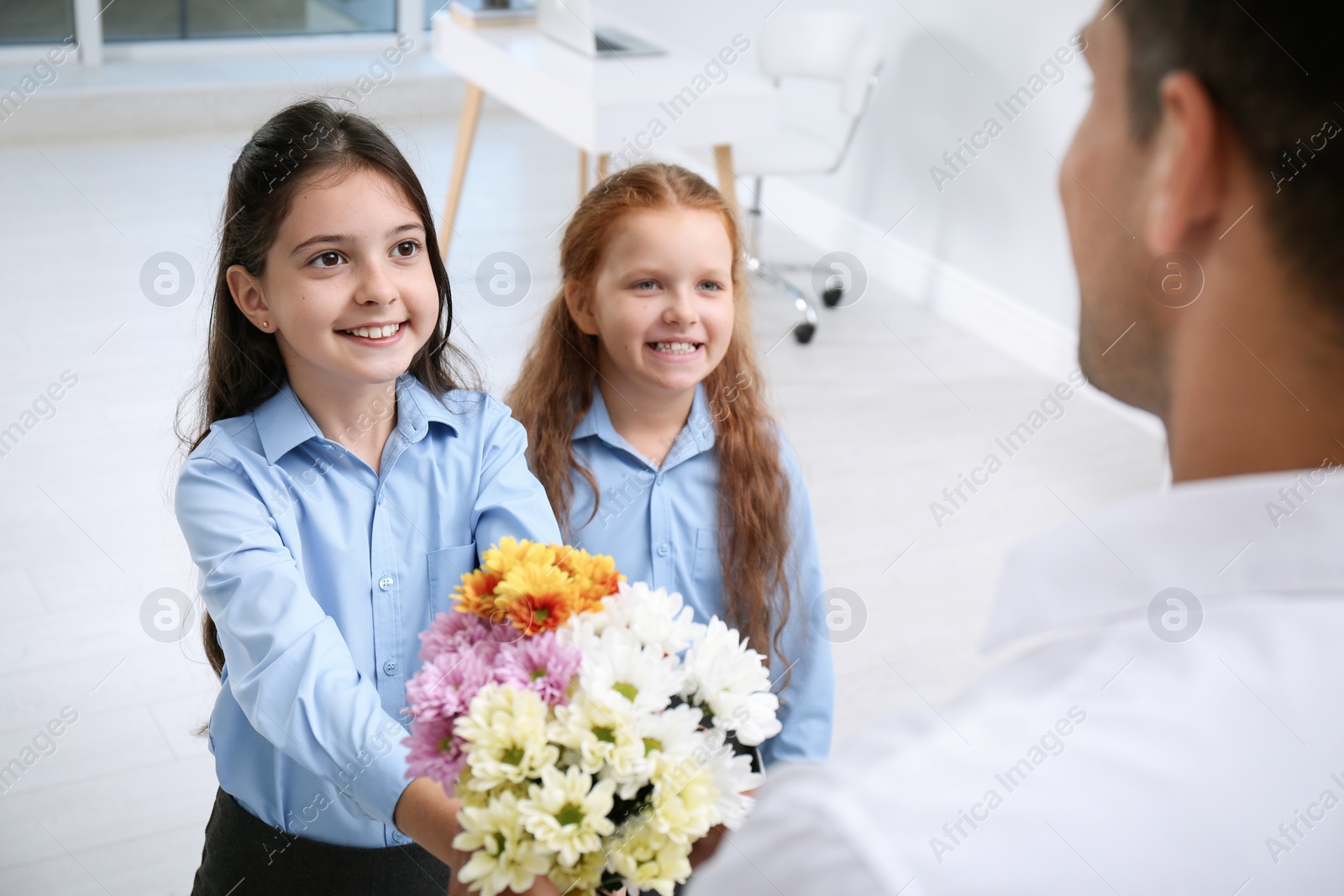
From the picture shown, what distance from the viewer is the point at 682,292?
179cm

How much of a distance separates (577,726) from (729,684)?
0.15 m

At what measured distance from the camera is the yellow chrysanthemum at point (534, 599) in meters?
0.99

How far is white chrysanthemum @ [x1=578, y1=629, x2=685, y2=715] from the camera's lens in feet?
3.00

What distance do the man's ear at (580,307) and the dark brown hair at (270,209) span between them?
0.30m

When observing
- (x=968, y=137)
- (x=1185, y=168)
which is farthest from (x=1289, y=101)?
(x=968, y=137)

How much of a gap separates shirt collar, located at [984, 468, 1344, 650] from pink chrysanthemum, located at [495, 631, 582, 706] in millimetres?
425

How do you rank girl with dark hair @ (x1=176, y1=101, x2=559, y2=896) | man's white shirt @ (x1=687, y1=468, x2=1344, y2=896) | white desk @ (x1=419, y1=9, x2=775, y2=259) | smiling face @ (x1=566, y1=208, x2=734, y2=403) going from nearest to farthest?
man's white shirt @ (x1=687, y1=468, x2=1344, y2=896) → girl with dark hair @ (x1=176, y1=101, x2=559, y2=896) → smiling face @ (x1=566, y1=208, x2=734, y2=403) → white desk @ (x1=419, y1=9, x2=775, y2=259)

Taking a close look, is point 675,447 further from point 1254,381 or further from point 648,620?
point 1254,381

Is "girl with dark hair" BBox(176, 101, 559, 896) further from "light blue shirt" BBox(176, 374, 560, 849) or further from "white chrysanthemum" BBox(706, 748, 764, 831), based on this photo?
"white chrysanthemum" BBox(706, 748, 764, 831)

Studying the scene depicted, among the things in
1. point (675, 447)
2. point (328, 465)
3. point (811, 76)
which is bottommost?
point (811, 76)

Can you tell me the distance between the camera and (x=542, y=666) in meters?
0.96

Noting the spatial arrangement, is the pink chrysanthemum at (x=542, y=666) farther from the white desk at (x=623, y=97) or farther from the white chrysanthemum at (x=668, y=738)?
the white desk at (x=623, y=97)

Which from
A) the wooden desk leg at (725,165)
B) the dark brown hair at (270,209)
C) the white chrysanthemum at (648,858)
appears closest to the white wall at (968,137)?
the wooden desk leg at (725,165)

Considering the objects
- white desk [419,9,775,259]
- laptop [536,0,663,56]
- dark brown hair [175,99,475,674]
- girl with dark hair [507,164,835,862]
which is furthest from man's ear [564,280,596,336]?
laptop [536,0,663,56]
